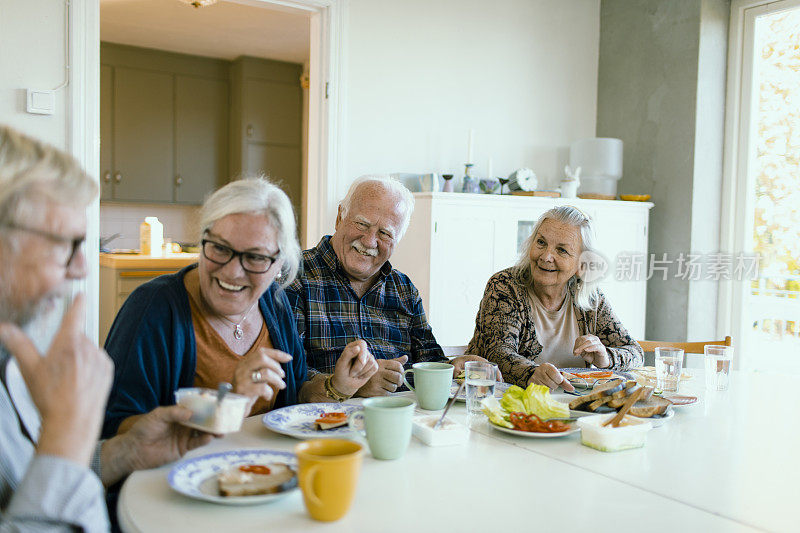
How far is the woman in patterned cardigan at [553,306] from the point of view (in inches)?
89.2

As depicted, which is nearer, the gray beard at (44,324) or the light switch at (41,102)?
the gray beard at (44,324)

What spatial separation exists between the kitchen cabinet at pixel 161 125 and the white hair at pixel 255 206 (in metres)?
4.80

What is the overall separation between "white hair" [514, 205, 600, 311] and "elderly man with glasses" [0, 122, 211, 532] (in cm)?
178

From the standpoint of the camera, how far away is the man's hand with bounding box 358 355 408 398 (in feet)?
5.45

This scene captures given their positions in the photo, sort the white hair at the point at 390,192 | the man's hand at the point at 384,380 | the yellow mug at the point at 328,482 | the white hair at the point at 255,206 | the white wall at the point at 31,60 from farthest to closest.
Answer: the white wall at the point at 31,60 < the white hair at the point at 390,192 < the man's hand at the point at 384,380 < the white hair at the point at 255,206 < the yellow mug at the point at 328,482

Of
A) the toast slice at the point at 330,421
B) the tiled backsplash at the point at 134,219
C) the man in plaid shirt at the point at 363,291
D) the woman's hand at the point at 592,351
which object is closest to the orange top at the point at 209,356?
the toast slice at the point at 330,421

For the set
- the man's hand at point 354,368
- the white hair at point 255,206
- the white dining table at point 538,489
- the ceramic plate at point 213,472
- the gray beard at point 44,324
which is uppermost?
the white hair at point 255,206

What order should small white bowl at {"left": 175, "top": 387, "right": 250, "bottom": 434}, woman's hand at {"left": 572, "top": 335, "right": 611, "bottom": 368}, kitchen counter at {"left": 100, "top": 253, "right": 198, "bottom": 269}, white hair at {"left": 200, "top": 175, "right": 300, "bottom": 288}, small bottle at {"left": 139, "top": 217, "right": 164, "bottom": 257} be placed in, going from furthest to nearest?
small bottle at {"left": 139, "top": 217, "right": 164, "bottom": 257}, kitchen counter at {"left": 100, "top": 253, "right": 198, "bottom": 269}, woman's hand at {"left": 572, "top": 335, "right": 611, "bottom": 368}, white hair at {"left": 200, "top": 175, "right": 300, "bottom": 288}, small white bowl at {"left": 175, "top": 387, "right": 250, "bottom": 434}

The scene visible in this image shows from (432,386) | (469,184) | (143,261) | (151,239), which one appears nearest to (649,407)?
(432,386)

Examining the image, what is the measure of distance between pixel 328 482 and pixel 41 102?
102 inches

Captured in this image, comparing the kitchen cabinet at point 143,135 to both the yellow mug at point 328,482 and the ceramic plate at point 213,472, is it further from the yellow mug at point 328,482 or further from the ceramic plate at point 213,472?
the yellow mug at point 328,482

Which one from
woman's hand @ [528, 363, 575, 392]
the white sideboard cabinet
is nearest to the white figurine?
the white sideboard cabinet

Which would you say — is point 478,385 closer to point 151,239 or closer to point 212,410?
point 212,410

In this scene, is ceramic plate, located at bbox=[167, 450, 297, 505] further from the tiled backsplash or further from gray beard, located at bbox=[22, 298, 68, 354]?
the tiled backsplash
